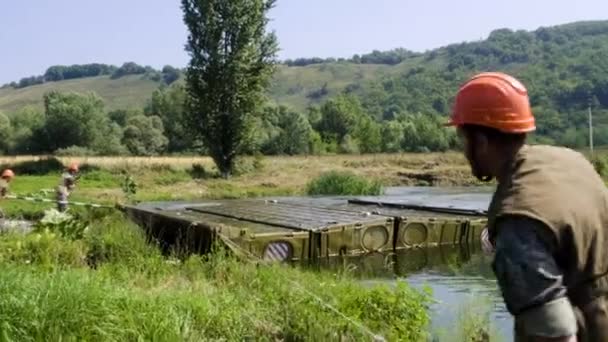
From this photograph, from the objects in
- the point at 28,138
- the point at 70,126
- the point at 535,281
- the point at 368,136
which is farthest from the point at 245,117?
the point at 535,281

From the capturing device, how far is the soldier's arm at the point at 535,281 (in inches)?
96.3

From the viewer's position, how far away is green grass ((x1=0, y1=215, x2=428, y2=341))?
7277 mm

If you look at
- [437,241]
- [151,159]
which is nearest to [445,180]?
[151,159]

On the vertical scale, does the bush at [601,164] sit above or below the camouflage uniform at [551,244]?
below

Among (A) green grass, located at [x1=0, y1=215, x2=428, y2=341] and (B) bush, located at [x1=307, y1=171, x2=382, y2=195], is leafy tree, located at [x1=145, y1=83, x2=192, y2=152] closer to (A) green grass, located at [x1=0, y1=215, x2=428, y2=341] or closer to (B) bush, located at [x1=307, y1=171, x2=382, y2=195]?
(B) bush, located at [x1=307, y1=171, x2=382, y2=195]

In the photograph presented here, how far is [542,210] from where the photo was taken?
2.51 meters

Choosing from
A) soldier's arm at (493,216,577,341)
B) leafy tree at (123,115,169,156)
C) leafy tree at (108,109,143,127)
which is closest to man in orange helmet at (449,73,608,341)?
soldier's arm at (493,216,577,341)

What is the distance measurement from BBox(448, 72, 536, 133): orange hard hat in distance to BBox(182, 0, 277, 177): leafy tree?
47418mm

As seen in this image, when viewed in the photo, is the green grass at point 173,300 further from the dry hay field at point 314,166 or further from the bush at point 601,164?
the bush at point 601,164

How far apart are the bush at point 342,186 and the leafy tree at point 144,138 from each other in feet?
128

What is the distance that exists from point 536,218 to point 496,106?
1.37 feet

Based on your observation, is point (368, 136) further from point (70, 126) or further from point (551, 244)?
point (551, 244)

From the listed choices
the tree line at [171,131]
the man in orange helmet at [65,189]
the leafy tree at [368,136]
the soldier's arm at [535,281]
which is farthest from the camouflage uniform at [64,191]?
the leafy tree at [368,136]

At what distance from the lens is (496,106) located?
2.70 m
